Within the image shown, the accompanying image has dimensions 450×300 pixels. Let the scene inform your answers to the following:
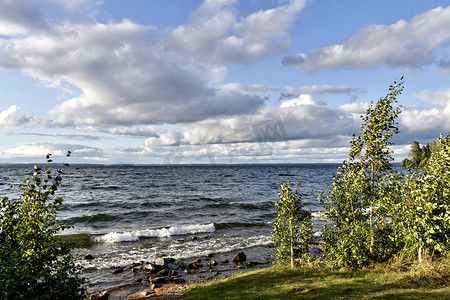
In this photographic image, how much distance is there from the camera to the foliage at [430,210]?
1130cm

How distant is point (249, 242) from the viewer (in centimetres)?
2772

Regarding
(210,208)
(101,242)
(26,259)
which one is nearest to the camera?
(26,259)

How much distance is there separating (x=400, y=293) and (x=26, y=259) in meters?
13.6

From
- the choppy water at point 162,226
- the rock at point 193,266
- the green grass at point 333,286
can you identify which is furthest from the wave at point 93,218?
the green grass at point 333,286

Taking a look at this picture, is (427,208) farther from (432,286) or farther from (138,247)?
(138,247)

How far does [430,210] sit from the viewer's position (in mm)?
11391

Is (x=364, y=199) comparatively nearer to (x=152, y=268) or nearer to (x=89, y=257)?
(x=152, y=268)

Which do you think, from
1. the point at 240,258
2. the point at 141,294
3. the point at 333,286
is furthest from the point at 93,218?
the point at 333,286

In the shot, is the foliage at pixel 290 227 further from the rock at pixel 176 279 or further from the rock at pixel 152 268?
the rock at pixel 152 268

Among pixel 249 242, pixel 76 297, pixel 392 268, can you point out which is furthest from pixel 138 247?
pixel 392 268

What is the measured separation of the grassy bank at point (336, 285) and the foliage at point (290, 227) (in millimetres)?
1297

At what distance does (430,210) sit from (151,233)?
26587 mm

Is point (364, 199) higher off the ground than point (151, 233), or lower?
higher

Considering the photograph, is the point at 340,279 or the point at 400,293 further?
the point at 340,279
